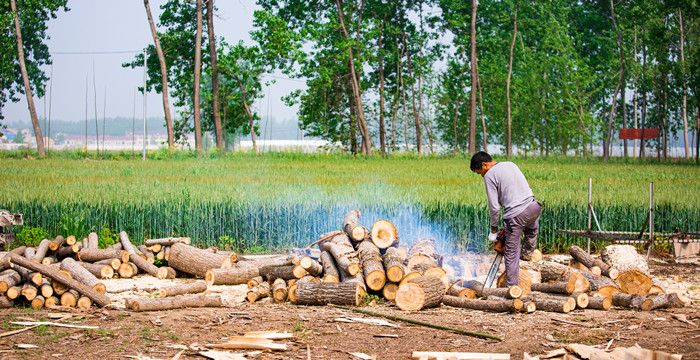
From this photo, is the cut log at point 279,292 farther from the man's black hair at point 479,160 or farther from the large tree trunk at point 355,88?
the large tree trunk at point 355,88

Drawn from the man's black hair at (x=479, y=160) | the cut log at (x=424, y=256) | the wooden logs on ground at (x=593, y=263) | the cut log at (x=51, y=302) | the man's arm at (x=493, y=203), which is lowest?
the cut log at (x=51, y=302)

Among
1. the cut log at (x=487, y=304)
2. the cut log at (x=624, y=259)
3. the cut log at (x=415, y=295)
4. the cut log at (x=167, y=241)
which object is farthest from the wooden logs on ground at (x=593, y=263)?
the cut log at (x=167, y=241)

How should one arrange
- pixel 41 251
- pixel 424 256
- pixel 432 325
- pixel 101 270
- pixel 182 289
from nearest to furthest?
1. pixel 432 325
2. pixel 182 289
3. pixel 424 256
4. pixel 101 270
5. pixel 41 251

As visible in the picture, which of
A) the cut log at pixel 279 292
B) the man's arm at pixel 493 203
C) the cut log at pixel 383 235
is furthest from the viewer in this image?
the cut log at pixel 383 235

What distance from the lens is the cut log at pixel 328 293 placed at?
11.0 m

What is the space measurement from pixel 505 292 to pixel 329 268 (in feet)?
7.53

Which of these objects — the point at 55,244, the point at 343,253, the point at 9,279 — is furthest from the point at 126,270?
the point at 343,253

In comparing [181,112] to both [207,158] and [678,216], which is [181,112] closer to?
[207,158]

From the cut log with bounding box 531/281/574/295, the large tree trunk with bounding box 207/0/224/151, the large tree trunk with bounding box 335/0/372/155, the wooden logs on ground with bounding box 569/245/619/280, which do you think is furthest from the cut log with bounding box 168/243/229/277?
the large tree trunk with bounding box 335/0/372/155

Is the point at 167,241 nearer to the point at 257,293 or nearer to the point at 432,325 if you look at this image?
the point at 257,293

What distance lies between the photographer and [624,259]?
13453mm

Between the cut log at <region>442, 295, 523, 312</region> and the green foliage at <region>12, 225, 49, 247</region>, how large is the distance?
8.31 m

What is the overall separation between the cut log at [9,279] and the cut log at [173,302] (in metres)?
1.55

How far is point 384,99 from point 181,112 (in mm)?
12397
